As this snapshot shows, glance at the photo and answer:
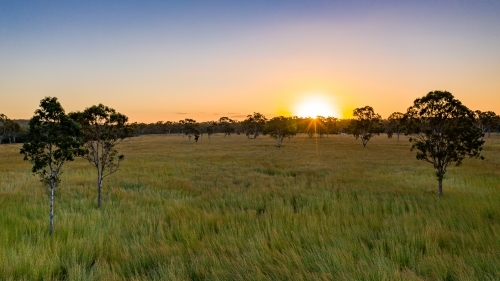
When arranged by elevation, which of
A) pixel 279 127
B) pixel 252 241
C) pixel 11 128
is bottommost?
pixel 252 241

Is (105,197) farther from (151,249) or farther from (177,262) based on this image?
(177,262)

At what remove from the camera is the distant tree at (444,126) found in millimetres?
13617

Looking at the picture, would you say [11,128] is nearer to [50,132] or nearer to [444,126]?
[50,132]

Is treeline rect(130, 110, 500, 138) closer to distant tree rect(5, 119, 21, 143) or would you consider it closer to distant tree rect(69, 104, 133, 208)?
distant tree rect(69, 104, 133, 208)

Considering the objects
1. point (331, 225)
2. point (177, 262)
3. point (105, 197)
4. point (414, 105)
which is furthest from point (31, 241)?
point (414, 105)

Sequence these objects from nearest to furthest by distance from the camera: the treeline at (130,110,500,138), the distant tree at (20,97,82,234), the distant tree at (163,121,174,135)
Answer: the distant tree at (20,97,82,234) → the treeline at (130,110,500,138) → the distant tree at (163,121,174,135)

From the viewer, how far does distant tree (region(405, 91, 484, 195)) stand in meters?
13.6

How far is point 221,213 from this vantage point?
10.2 m

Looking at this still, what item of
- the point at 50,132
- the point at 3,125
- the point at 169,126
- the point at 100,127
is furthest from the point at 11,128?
the point at 50,132

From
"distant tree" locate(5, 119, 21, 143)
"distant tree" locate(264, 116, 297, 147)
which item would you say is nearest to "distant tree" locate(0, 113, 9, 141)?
"distant tree" locate(5, 119, 21, 143)

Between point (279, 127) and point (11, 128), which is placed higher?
point (279, 127)

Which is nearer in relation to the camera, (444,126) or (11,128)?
(444,126)

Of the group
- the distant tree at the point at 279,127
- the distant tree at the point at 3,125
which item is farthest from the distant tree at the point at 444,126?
the distant tree at the point at 3,125

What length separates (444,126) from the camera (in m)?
14.3
